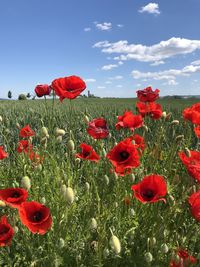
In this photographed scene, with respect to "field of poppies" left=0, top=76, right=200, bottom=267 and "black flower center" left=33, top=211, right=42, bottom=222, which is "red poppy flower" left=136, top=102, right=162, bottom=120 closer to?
"field of poppies" left=0, top=76, right=200, bottom=267

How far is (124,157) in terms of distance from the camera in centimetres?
254

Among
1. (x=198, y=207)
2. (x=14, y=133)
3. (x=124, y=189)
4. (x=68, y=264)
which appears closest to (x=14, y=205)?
(x=68, y=264)

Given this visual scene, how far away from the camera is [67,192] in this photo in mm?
2154

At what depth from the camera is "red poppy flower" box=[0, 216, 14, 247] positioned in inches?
81.9

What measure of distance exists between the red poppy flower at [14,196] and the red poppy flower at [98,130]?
92 cm

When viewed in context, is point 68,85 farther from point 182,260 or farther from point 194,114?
point 182,260

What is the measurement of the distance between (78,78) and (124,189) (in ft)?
2.72

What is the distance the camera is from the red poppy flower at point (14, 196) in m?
2.07

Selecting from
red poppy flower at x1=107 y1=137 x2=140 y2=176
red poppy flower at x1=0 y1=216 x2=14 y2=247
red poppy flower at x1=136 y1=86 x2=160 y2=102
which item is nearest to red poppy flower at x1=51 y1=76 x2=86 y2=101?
red poppy flower at x1=107 y1=137 x2=140 y2=176

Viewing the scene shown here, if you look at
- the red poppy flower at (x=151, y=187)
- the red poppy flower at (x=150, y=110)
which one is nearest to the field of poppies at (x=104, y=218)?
the red poppy flower at (x=151, y=187)

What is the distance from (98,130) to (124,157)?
20.6 inches

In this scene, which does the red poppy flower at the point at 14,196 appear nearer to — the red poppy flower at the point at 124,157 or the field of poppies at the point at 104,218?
the field of poppies at the point at 104,218

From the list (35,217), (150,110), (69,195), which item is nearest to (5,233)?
(35,217)

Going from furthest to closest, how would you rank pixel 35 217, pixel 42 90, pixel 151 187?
pixel 42 90, pixel 151 187, pixel 35 217
